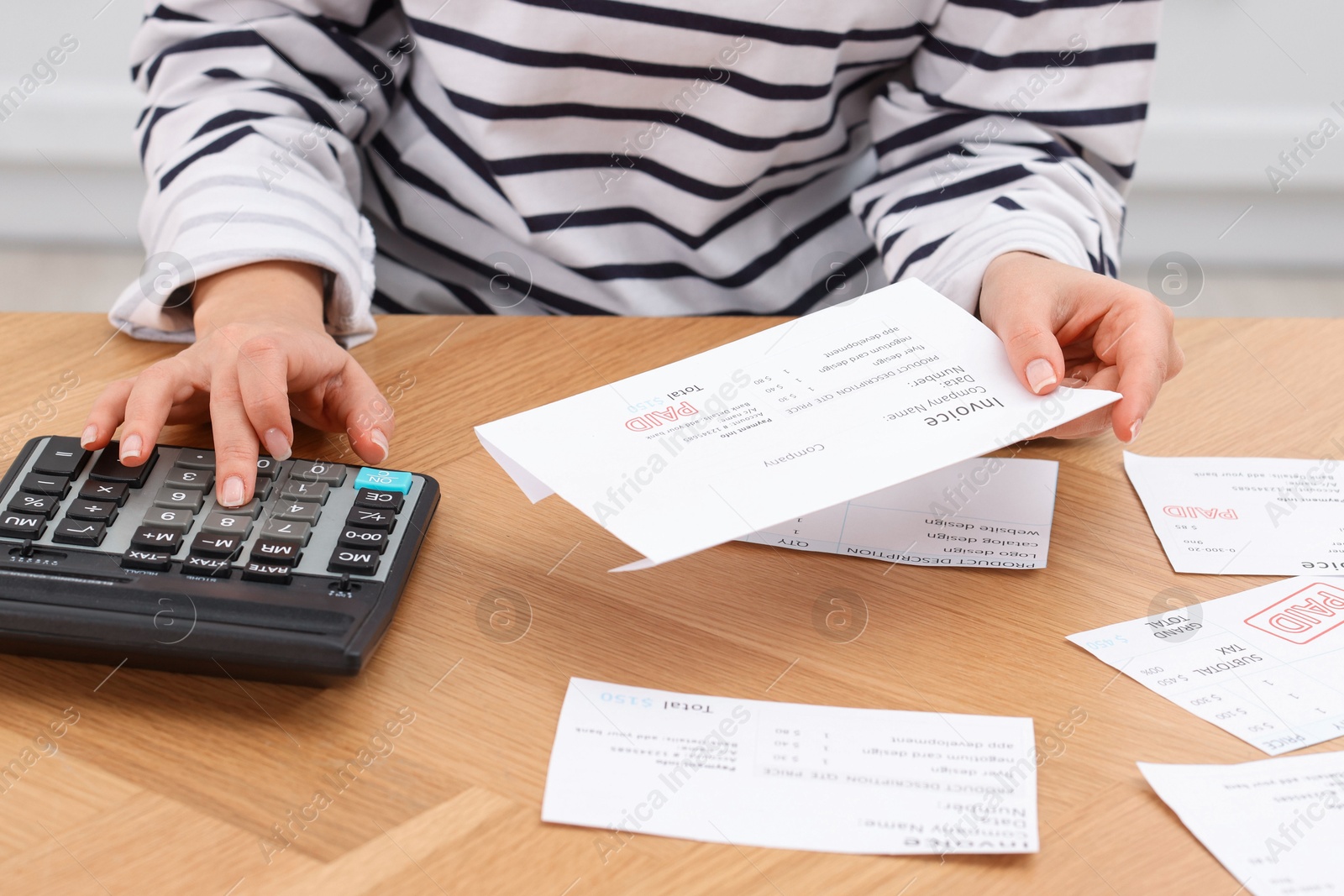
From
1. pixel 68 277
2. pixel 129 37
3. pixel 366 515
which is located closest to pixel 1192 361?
pixel 366 515

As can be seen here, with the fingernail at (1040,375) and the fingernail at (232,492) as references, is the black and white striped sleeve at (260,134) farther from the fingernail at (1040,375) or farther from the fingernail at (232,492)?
the fingernail at (1040,375)

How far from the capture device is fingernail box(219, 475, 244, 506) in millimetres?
430

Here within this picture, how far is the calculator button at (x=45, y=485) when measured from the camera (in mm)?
432

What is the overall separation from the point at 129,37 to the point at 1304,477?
1.59 m

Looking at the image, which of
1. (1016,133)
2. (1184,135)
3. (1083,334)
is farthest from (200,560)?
(1184,135)

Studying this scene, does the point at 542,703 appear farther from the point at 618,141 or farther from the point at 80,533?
the point at 618,141

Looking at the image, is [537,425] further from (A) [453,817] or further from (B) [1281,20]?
(B) [1281,20]

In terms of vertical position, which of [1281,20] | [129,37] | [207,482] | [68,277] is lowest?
[68,277]

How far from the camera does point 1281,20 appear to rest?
1.46 m

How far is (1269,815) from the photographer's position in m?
0.33

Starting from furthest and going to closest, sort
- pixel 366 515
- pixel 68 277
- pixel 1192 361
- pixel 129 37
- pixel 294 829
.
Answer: pixel 68 277
pixel 129 37
pixel 1192 361
pixel 366 515
pixel 294 829

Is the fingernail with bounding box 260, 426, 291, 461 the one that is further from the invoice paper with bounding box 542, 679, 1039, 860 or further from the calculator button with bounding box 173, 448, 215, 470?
the invoice paper with bounding box 542, 679, 1039, 860

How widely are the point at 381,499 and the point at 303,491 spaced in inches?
1.4

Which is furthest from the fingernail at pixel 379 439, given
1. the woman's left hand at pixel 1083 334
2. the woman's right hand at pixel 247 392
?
the woman's left hand at pixel 1083 334
